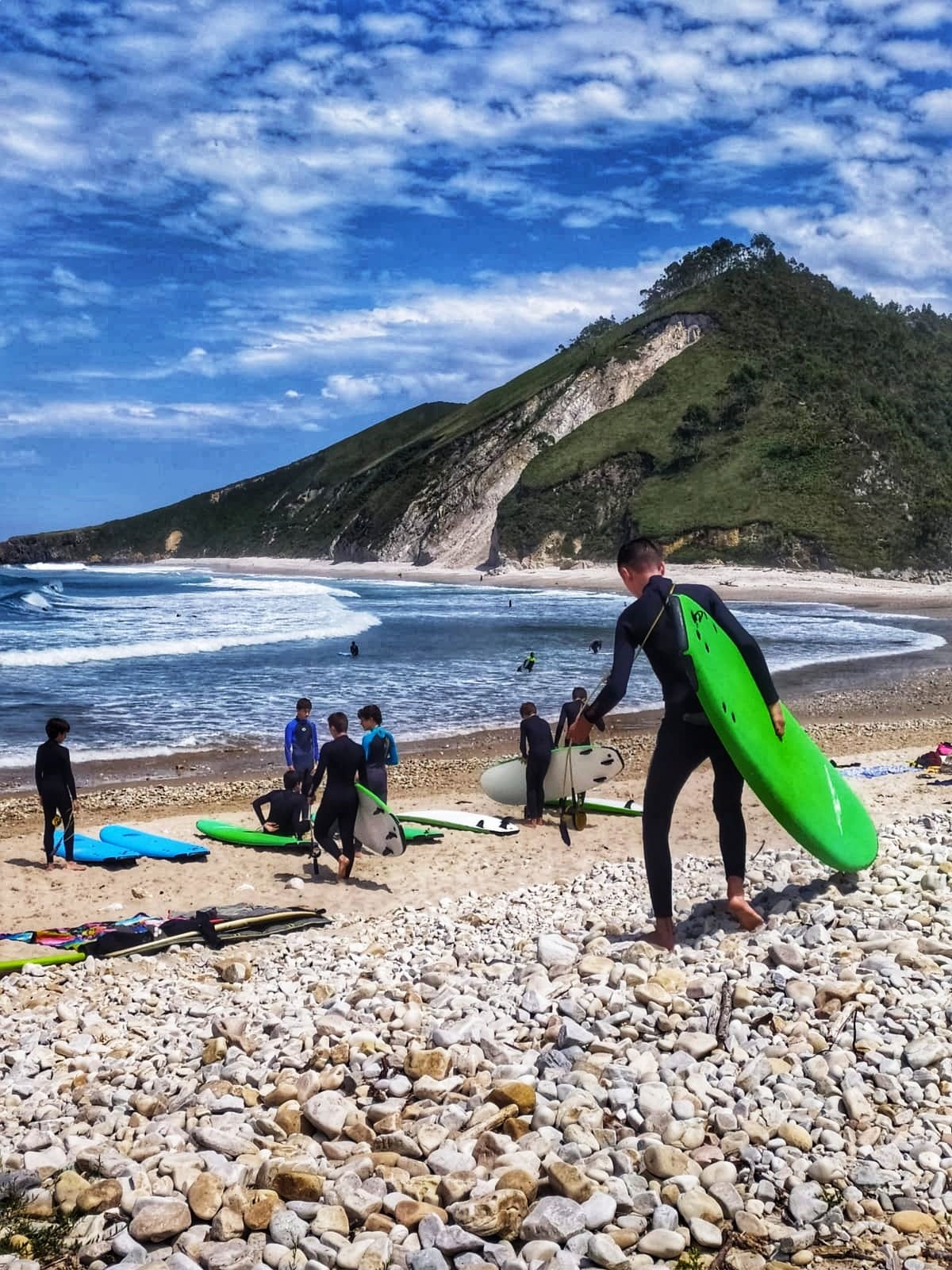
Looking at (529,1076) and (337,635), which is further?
(337,635)

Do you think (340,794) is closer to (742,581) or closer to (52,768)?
(52,768)

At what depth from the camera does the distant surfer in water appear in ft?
17.5

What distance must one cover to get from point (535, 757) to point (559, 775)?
0.51 meters

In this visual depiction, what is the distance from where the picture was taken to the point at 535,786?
459 inches

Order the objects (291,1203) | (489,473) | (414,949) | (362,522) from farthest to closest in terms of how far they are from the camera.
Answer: (362,522) → (489,473) → (414,949) → (291,1203)

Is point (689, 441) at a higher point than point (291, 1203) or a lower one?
higher

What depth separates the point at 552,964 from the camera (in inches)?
220

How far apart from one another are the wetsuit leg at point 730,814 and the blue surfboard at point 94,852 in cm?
635

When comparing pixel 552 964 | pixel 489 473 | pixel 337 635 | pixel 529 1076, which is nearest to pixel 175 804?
pixel 552 964

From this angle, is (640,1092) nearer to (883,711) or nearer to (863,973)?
(863,973)

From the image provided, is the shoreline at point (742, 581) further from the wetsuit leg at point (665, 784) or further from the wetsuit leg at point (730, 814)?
the wetsuit leg at point (665, 784)

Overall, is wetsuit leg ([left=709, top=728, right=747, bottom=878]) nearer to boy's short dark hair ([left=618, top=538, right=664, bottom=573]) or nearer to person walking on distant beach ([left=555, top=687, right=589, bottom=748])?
Result: boy's short dark hair ([left=618, top=538, right=664, bottom=573])

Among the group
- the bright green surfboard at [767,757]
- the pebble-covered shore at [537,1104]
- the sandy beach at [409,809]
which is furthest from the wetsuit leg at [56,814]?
the bright green surfboard at [767,757]

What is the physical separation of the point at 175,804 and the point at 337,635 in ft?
74.1
